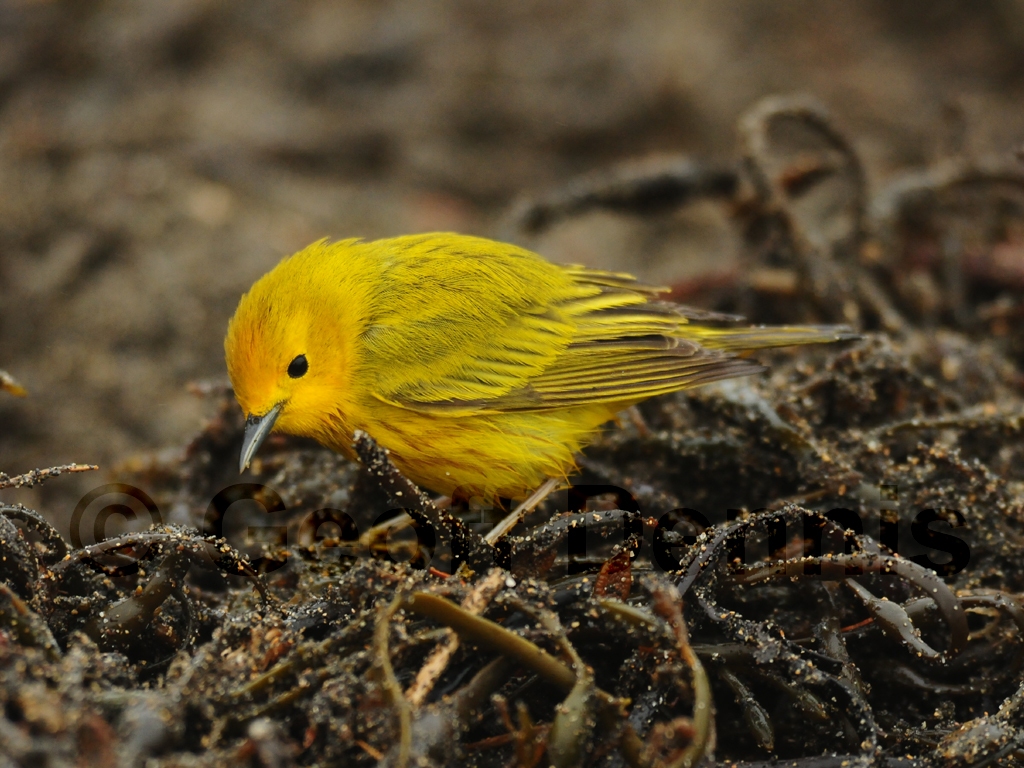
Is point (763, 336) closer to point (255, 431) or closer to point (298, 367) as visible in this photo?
point (298, 367)

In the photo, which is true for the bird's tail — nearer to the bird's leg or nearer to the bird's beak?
the bird's leg

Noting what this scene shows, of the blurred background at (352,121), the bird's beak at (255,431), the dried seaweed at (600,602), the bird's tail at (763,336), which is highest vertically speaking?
the blurred background at (352,121)

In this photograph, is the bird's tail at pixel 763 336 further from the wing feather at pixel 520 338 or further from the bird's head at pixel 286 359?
the bird's head at pixel 286 359

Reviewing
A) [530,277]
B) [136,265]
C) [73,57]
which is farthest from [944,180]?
[73,57]

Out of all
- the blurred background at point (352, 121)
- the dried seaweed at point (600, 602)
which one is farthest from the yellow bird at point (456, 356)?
the blurred background at point (352, 121)

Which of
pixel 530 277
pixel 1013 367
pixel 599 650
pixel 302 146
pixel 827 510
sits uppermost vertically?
pixel 302 146

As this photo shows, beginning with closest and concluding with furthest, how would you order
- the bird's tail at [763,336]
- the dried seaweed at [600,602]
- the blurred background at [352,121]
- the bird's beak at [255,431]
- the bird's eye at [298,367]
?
1. the dried seaweed at [600,602]
2. the bird's beak at [255,431]
3. the bird's eye at [298,367]
4. the bird's tail at [763,336]
5. the blurred background at [352,121]

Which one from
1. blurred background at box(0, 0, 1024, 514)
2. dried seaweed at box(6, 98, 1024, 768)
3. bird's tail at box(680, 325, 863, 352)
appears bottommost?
dried seaweed at box(6, 98, 1024, 768)

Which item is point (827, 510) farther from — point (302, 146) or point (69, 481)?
point (302, 146)

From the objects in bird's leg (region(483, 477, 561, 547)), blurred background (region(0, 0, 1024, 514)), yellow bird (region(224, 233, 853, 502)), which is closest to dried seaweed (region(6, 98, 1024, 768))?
bird's leg (region(483, 477, 561, 547))
